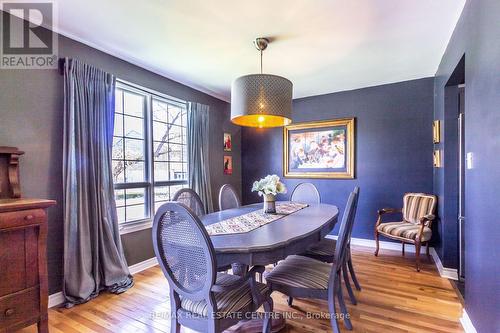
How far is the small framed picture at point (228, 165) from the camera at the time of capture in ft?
15.7

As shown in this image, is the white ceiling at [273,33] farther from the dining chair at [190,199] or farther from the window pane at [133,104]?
the dining chair at [190,199]

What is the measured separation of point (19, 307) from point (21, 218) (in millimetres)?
603

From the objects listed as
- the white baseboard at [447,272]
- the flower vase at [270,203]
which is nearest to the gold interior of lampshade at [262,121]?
the flower vase at [270,203]

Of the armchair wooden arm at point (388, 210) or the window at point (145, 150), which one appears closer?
the window at point (145, 150)

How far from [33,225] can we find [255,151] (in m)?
3.75

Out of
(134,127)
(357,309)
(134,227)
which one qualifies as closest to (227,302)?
(357,309)

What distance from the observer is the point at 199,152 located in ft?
13.0

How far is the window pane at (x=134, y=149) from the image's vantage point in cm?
314

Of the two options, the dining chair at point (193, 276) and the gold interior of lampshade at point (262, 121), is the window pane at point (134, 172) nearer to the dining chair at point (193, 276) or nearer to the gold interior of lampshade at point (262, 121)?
the gold interior of lampshade at point (262, 121)

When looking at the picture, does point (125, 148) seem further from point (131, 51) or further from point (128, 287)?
point (128, 287)

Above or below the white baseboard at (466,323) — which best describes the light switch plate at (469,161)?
above

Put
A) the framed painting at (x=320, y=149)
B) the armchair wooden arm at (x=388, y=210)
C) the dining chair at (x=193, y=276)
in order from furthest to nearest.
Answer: the framed painting at (x=320, y=149) < the armchair wooden arm at (x=388, y=210) < the dining chair at (x=193, y=276)

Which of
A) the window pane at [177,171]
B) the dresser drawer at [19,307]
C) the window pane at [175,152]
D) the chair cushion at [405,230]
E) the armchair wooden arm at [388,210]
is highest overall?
the window pane at [175,152]

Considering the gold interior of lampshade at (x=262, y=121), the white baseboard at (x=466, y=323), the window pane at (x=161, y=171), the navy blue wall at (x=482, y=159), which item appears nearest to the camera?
the navy blue wall at (x=482, y=159)
